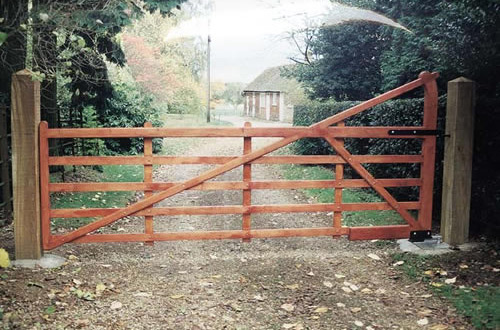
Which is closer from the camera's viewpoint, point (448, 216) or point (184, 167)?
point (448, 216)

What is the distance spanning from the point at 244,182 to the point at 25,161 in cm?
250

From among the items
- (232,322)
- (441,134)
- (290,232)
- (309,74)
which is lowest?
(232,322)

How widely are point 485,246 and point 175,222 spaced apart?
4.68 m

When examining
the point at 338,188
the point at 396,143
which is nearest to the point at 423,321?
the point at 338,188

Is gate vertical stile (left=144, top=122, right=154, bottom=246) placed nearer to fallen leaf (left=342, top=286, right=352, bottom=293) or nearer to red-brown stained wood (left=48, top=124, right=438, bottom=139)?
red-brown stained wood (left=48, top=124, right=438, bottom=139)

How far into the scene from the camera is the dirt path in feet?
14.0

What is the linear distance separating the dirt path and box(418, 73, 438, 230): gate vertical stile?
0.63 meters

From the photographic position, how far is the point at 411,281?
5.28 metres

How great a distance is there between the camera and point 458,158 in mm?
6129

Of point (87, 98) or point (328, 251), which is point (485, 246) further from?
point (87, 98)

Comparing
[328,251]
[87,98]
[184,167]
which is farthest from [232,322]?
[184,167]

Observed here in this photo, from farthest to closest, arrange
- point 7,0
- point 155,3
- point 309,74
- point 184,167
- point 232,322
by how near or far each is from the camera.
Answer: point 309,74 → point 184,167 → point 155,3 → point 7,0 → point 232,322

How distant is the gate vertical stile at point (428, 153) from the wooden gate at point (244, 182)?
0.04 feet

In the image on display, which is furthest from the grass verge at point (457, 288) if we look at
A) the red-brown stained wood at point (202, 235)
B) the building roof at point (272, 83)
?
the building roof at point (272, 83)
